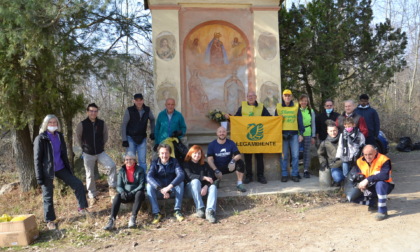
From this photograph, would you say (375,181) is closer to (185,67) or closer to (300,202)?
(300,202)

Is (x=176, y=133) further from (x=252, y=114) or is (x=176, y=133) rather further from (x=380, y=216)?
(x=380, y=216)

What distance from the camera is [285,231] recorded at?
191 inches

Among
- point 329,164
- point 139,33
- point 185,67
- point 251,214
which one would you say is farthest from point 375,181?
point 139,33

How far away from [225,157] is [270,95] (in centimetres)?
225

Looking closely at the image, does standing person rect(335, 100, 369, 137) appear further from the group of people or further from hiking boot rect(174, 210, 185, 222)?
hiking boot rect(174, 210, 185, 222)

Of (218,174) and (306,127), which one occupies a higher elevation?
(306,127)

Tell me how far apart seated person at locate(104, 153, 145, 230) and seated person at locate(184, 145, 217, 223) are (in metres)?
0.79

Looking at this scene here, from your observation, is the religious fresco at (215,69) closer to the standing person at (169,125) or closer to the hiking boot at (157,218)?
the standing person at (169,125)

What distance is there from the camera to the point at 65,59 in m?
6.97

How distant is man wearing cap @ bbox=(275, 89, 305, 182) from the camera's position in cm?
699

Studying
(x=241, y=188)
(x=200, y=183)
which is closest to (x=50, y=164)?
(x=200, y=183)

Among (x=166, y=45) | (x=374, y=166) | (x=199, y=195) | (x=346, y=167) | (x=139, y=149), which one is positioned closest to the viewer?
(x=374, y=166)

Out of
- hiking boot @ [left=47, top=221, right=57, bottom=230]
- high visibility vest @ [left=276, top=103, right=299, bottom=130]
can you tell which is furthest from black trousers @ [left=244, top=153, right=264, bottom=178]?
hiking boot @ [left=47, top=221, right=57, bottom=230]

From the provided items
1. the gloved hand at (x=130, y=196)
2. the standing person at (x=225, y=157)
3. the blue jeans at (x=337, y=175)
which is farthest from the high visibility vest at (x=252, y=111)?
the gloved hand at (x=130, y=196)
